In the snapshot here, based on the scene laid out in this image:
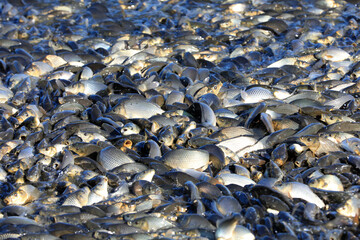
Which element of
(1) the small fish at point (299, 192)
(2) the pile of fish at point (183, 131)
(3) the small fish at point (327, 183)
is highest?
(1) the small fish at point (299, 192)

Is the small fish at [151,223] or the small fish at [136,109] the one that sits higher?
the small fish at [151,223]

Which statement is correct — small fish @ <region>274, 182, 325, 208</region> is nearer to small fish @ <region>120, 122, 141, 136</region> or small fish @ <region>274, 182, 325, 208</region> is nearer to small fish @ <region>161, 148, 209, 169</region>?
small fish @ <region>161, 148, 209, 169</region>

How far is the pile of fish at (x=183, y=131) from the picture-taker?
394 cm

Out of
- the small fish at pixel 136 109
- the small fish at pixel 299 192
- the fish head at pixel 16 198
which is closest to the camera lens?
the small fish at pixel 299 192

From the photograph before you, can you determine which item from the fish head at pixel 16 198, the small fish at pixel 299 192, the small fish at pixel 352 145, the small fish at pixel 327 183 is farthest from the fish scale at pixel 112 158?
the small fish at pixel 352 145

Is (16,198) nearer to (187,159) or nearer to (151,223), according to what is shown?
(151,223)

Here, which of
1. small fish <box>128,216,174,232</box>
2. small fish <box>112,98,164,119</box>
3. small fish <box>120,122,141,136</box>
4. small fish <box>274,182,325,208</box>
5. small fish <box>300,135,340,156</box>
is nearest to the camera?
small fish <box>128,216,174,232</box>

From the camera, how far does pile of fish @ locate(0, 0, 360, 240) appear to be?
12.9 feet

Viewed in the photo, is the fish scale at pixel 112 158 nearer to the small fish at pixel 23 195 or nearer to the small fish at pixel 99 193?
the small fish at pixel 99 193

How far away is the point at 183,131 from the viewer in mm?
5371

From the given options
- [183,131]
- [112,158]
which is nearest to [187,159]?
[183,131]

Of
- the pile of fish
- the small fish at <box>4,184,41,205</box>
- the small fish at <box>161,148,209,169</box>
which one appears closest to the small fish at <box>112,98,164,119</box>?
the pile of fish

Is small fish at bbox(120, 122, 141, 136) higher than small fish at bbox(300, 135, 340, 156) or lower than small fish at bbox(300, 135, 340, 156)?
lower

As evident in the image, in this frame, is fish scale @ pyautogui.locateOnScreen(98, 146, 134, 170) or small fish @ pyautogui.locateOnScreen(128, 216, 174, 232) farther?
fish scale @ pyautogui.locateOnScreen(98, 146, 134, 170)
